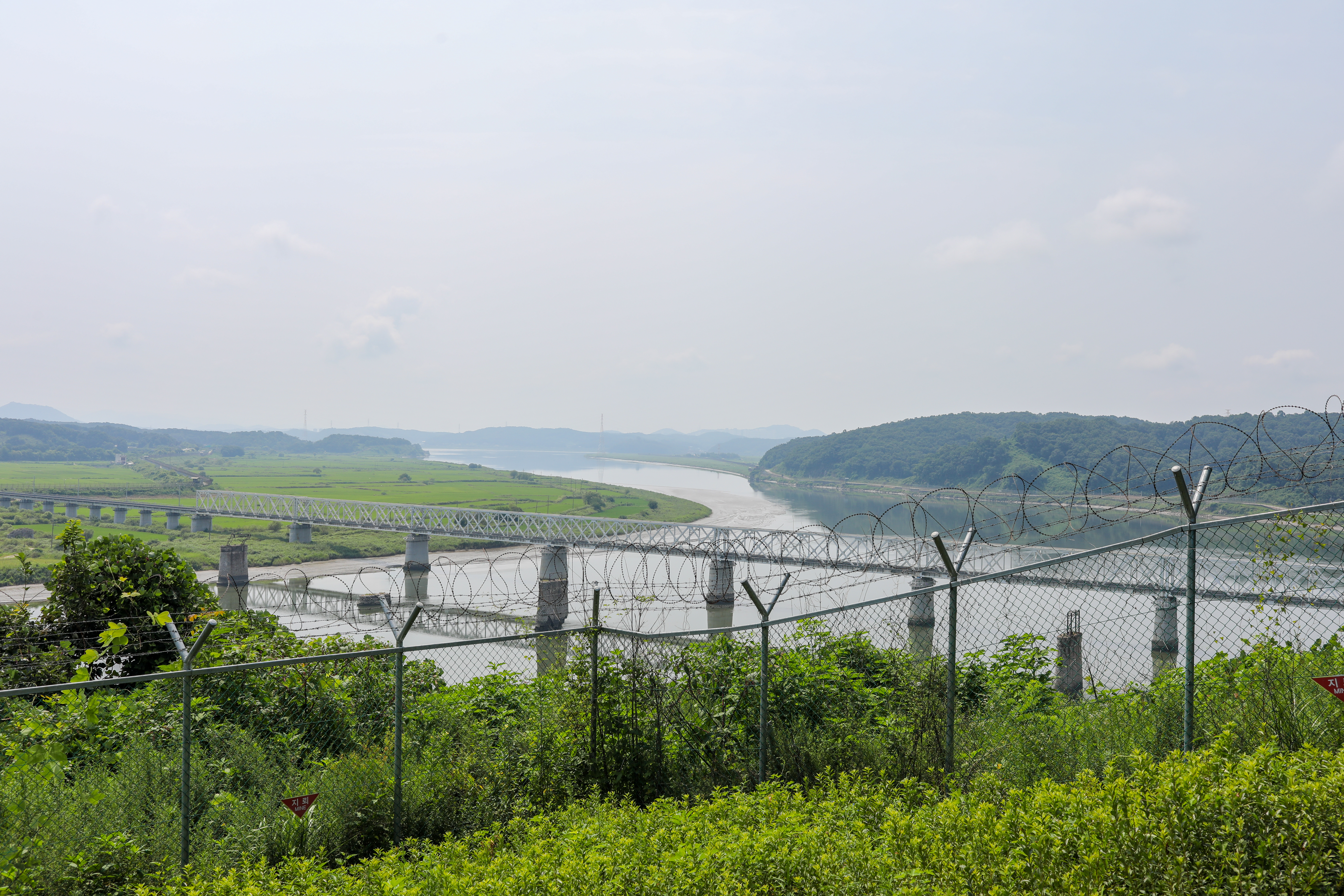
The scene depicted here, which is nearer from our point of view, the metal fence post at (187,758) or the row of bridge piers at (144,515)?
the metal fence post at (187,758)

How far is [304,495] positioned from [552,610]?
10554 centimetres

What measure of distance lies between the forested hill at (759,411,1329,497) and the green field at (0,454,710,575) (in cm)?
2649

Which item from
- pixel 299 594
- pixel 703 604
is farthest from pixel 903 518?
pixel 299 594

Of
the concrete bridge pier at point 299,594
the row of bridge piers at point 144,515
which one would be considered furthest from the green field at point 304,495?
the concrete bridge pier at point 299,594

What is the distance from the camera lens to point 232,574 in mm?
47344

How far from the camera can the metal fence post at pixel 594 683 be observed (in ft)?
26.1

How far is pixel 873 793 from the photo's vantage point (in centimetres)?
639

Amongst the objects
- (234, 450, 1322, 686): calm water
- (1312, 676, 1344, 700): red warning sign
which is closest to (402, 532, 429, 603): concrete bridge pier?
(234, 450, 1322, 686): calm water

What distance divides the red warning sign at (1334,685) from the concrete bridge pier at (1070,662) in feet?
41.8

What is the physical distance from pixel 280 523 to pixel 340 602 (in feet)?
172

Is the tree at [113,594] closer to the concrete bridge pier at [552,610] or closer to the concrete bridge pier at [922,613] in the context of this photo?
the concrete bridge pier at [552,610]

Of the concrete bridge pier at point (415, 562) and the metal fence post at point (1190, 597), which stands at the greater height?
the metal fence post at point (1190, 597)

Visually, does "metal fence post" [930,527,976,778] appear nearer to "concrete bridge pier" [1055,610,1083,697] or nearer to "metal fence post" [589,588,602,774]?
"metal fence post" [589,588,602,774]

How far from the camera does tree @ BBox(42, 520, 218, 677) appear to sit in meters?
11.2
